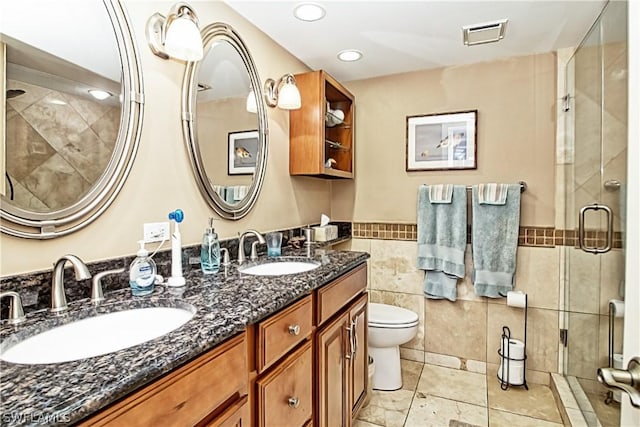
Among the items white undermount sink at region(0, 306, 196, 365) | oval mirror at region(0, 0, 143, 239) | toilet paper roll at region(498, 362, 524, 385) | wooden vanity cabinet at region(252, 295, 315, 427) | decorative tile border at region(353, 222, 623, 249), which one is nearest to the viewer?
white undermount sink at region(0, 306, 196, 365)

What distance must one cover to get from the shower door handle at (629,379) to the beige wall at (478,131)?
203 cm

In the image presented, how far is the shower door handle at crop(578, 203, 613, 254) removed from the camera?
154cm

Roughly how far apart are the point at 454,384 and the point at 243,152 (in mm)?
2016

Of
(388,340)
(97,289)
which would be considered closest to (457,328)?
(388,340)

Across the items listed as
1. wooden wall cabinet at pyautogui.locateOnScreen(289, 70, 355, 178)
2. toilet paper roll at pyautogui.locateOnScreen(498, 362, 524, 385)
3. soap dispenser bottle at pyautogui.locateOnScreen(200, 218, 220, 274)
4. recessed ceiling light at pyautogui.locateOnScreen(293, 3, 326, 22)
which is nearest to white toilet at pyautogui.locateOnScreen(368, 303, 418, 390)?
toilet paper roll at pyautogui.locateOnScreen(498, 362, 524, 385)

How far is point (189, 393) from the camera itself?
772mm

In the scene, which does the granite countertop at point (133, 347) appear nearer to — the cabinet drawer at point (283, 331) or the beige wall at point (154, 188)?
the cabinet drawer at point (283, 331)

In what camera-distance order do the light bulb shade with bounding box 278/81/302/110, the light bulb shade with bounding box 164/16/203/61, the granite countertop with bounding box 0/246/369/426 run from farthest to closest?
the light bulb shade with bounding box 278/81/302/110 → the light bulb shade with bounding box 164/16/203/61 → the granite countertop with bounding box 0/246/369/426

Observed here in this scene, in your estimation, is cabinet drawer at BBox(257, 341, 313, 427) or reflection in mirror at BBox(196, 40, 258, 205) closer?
cabinet drawer at BBox(257, 341, 313, 427)

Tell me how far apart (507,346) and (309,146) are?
184cm

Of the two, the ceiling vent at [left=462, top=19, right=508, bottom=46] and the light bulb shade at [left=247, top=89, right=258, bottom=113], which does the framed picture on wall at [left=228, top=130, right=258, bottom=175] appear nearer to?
the light bulb shade at [left=247, top=89, right=258, bottom=113]

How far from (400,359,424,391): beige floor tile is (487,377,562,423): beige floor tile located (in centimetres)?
45

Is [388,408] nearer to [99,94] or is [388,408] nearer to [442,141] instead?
[442,141]

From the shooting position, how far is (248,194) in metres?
1.94
